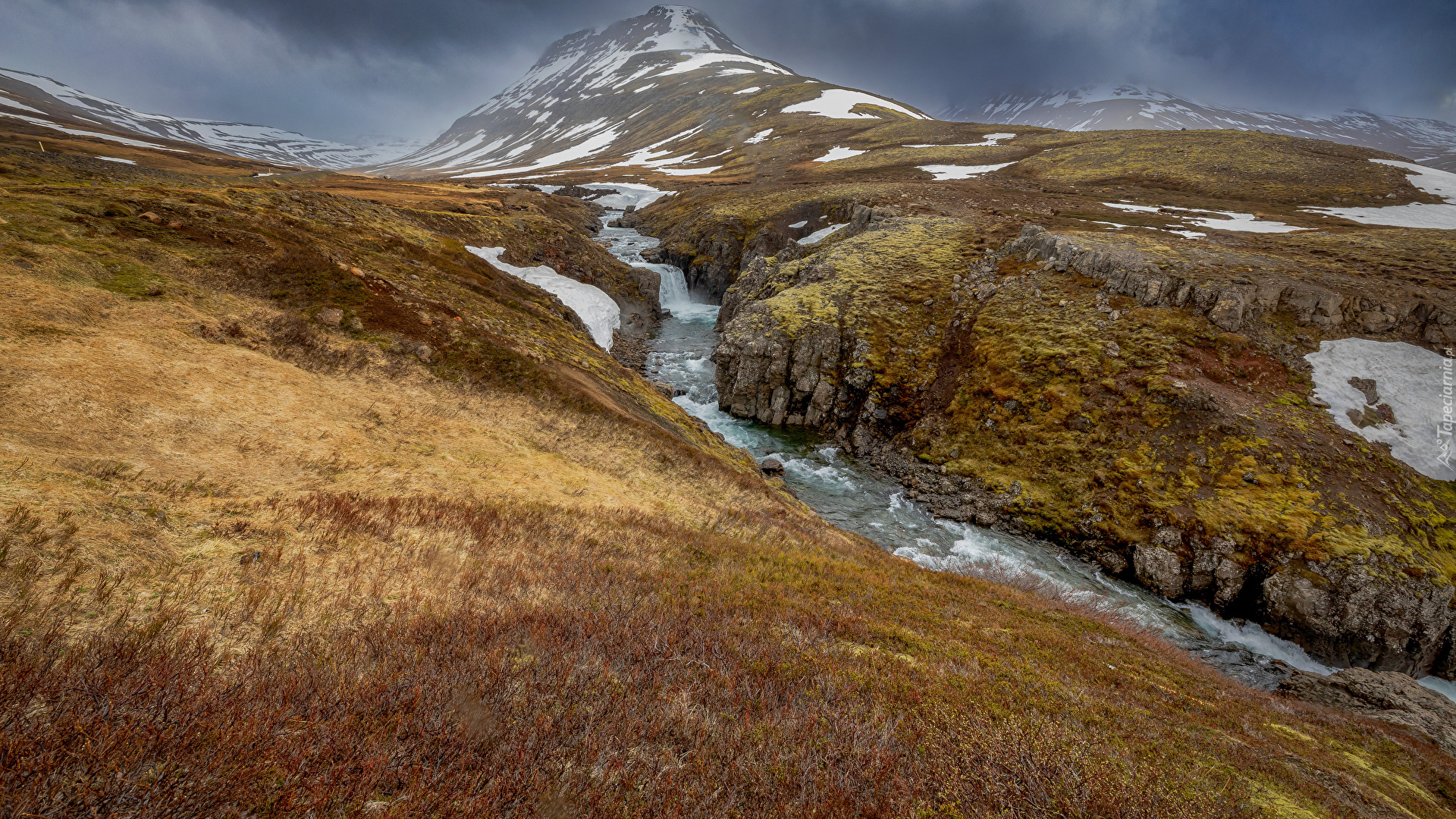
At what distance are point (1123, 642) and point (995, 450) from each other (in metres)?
13.3

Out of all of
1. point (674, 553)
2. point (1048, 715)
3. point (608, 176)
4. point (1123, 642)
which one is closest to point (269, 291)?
point (674, 553)

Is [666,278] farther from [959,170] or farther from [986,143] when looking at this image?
[986,143]

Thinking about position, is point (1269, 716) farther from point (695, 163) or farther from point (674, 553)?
point (695, 163)

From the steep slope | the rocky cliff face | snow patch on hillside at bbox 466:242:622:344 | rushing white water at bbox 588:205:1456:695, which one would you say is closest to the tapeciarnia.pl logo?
the steep slope

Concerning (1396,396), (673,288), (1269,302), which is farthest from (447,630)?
(673,288)

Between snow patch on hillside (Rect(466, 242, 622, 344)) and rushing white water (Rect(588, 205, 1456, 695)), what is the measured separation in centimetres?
1072

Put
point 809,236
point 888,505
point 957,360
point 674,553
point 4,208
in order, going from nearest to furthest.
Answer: point 674,553 < point 4,208 < point 888,505 < point 957,360 < point 809,236

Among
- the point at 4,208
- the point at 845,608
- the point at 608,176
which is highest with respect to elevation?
the point at 608,176

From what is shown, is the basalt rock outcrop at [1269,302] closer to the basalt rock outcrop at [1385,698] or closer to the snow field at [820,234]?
the basalt rock outcrop at [1385,698]

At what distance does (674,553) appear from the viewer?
13562 mm

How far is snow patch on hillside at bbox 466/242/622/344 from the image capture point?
4244cm

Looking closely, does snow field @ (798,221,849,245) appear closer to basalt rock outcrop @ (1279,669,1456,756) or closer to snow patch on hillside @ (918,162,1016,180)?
snow patch on hillside @ (918,162,1016,180)

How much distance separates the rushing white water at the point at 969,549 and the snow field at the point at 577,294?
10922mm

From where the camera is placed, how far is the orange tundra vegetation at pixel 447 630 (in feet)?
14.9
